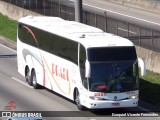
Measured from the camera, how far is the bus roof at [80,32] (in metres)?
27.7

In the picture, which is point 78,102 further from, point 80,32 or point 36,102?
point 80,32

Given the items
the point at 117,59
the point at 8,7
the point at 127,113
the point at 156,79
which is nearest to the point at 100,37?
the point at 117,59

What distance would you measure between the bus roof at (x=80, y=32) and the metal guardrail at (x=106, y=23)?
559 cm

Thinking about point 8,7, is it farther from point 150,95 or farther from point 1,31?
point 150,95

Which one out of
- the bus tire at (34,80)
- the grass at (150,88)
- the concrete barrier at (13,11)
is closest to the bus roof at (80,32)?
the bus tire at (34,80)

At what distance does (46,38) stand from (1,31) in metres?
17.8

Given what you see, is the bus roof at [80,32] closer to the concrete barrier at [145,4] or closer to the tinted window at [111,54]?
the tinted window at [111,54]

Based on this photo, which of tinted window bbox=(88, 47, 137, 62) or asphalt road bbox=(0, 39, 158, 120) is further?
asphalt road bbox=(0, 39, 158, 120)

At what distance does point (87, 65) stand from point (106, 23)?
46.9ft

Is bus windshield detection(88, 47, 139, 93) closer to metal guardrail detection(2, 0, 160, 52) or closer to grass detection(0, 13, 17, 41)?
metal guardrail detection(2, 0, 160, 52)

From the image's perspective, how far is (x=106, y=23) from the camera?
41.1 metres

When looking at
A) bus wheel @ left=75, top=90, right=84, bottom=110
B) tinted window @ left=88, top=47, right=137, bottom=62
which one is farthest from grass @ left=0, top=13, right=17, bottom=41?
tinted window @ left=88, top=47, right=137, bottom=62

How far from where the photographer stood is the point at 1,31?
49219 millimetres

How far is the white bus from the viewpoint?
Result: 2716cm
